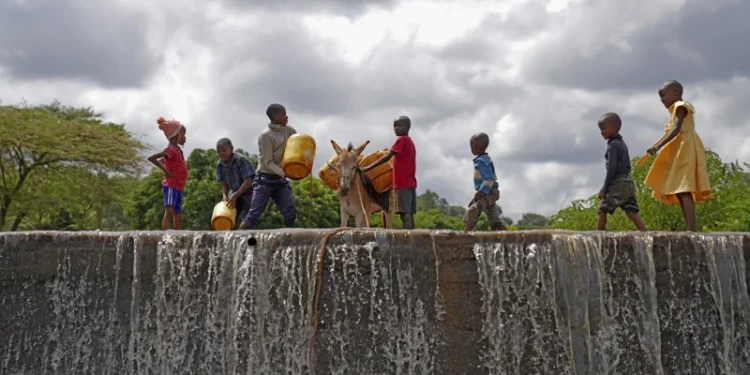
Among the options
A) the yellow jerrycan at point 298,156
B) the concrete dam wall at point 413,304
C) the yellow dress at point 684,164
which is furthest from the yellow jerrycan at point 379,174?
the yellow dress at point 684,164

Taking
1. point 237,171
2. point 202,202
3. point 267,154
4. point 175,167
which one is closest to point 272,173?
point 267,154

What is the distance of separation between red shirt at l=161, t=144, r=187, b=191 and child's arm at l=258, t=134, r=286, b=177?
0.88 meters

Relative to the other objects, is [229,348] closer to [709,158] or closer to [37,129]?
[709,158]

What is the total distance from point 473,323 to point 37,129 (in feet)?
66.8

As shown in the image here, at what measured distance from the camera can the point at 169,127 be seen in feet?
25.2

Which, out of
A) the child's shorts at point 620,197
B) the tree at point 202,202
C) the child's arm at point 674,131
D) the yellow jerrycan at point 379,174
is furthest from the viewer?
the tree at point 202,202

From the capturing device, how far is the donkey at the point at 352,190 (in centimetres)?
765

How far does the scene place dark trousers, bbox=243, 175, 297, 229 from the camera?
7.41m

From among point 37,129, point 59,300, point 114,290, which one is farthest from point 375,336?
point 37,129

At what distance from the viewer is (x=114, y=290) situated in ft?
19.8

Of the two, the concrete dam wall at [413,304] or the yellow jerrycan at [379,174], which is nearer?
the concrete dam wall at [413,304]

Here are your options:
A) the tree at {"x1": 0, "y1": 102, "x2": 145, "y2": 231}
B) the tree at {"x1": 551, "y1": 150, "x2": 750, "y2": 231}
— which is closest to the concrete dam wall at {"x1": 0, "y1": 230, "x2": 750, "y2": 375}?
the tree at {"x1": 551, "y1": 150, "x2": 750, "y2": 231}

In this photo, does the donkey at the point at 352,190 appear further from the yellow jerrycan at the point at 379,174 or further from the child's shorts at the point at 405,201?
the child's shorts at the point at 405,201

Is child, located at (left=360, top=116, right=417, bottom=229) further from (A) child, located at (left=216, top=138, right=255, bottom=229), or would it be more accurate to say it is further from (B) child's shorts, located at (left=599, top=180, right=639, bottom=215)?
(B) child's shorts, located at (left=599, top=180, right=639, bottom=215)
